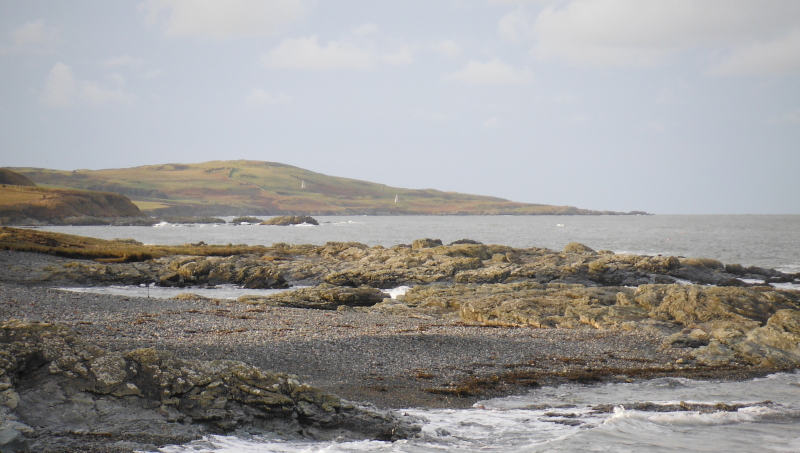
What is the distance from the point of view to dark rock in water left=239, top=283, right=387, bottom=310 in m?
27.4

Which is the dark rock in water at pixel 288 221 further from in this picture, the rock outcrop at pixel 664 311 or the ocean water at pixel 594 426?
the ocean water at pixel 594 426

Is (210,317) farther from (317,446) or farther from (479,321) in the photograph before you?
(317,446)

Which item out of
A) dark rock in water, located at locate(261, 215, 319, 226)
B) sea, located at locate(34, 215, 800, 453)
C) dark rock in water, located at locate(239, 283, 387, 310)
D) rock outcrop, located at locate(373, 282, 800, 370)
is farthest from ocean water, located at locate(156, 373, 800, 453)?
dark rock in water, located at locate(261, 215, 319, 226)

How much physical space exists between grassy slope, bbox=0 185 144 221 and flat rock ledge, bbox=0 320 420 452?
143 m

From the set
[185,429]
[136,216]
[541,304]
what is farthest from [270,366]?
[136,216]

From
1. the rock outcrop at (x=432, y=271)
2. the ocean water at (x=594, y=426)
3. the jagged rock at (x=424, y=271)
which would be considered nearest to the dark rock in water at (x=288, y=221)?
the jagged rock at (x=424, y=271)

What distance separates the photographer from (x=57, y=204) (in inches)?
5591

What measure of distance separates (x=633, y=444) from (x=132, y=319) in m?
16.3

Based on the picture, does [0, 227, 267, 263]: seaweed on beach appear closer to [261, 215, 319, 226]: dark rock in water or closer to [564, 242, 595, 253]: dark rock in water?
[564, 242, 595, 253]: dark rock in water

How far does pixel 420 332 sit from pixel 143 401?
36.0 feet

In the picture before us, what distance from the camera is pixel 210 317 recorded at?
68.8ft

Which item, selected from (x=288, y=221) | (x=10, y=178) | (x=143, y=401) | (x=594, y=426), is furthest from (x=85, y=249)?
(x=10, y=178)

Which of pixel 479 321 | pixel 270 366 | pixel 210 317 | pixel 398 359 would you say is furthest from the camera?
pixel 479 321

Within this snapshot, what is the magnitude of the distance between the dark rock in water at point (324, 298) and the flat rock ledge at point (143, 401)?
17.0 meters
